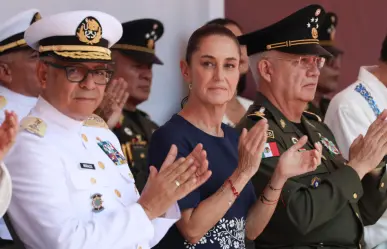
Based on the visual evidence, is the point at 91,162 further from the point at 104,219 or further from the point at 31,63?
the point at 31,63

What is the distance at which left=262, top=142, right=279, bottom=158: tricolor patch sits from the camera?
11.5 feet

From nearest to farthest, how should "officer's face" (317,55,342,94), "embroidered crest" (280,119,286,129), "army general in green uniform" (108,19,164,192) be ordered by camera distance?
1. "embroidered crest" (280,119,286,129)
2. "army general in green uniform" (108,19,164,192)
3. "officer's face" (317,55,342,94)

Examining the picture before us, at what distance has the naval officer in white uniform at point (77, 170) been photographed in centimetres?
263

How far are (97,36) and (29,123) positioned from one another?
387mm

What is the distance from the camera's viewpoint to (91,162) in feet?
9.33

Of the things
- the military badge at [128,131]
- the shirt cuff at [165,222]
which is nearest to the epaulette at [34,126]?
the shirt cuff at [165,222]

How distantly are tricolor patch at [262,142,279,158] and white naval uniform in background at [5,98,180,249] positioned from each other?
2.46 ft

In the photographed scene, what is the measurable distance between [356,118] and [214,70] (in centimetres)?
124

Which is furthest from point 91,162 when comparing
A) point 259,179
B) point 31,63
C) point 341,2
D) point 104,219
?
point 341,2

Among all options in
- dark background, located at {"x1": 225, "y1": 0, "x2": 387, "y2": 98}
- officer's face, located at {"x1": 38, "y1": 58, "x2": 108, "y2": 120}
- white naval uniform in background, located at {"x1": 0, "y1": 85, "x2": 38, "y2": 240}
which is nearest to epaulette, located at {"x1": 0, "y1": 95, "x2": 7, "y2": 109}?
white naval uniform in background, located at {"x1": 0, "y1": 85, "x2": 38, "y2": 240}

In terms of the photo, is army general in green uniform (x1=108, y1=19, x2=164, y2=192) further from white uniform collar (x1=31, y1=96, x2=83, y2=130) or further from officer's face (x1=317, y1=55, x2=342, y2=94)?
white uniform collar (x1=31, y1=96, x2=83, y2=130)

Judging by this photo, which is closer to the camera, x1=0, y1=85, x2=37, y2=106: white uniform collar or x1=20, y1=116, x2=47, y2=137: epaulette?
x1=20, y1=116, x2=47, y2=137: epaulette

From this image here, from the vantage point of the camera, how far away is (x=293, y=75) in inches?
147

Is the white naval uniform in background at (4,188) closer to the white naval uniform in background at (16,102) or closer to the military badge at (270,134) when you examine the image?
the white naval uniform in background at (16,102)
